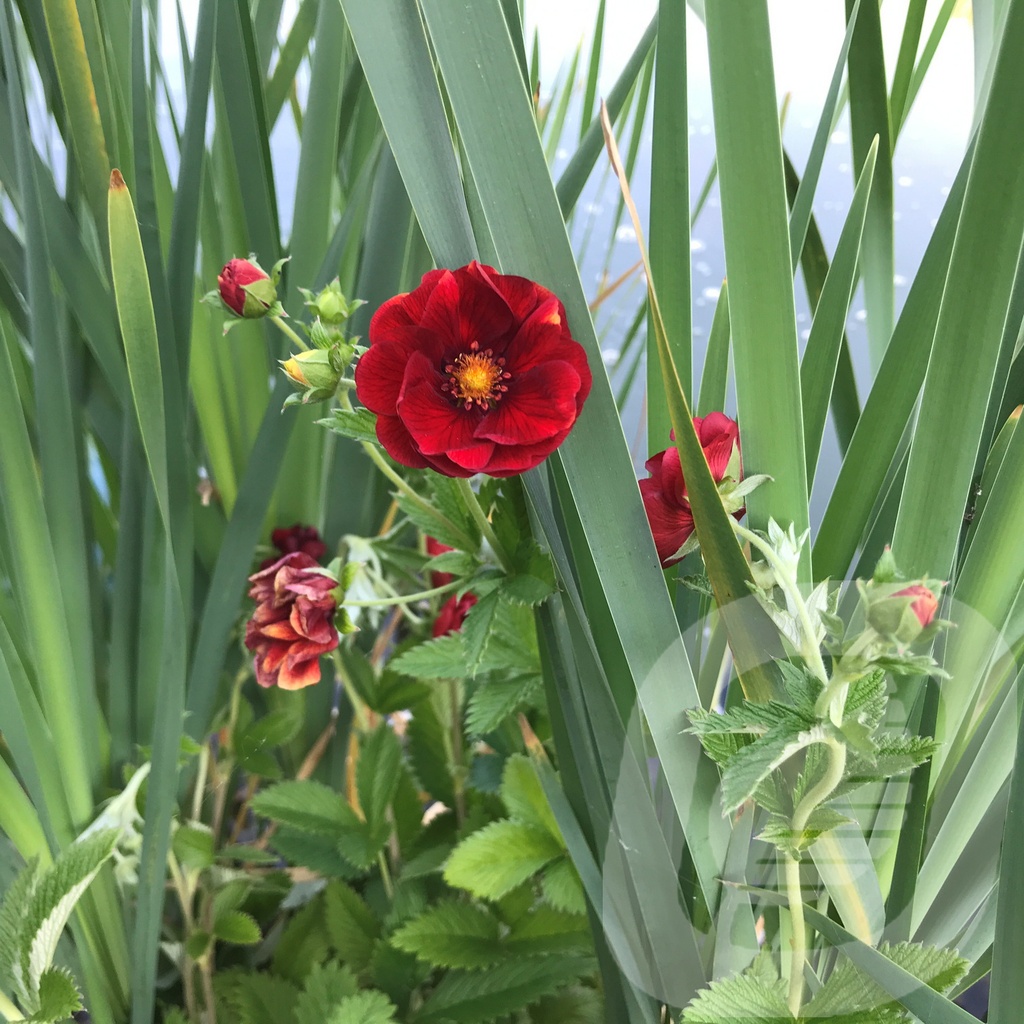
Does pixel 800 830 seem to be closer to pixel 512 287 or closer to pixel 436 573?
pixel 512 287

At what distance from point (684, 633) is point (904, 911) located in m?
0.11

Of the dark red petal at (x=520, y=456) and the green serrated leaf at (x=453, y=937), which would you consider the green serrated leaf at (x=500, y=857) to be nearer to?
the green serrated leaf at (x=453, y=937)

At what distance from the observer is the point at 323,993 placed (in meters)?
0.37

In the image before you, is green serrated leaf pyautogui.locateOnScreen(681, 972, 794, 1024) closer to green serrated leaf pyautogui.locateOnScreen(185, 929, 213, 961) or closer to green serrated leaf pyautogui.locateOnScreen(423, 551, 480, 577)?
green serrated leaf pyautogui.locateOnScreen(423, 551, 480, 577)

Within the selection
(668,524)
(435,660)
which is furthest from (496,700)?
(668,524)

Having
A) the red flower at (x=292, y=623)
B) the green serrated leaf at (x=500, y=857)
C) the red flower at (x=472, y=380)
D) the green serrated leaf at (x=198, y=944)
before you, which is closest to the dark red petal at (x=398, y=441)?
the red flower at (x=472, y=380)

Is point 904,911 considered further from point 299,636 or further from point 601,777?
point 299,636

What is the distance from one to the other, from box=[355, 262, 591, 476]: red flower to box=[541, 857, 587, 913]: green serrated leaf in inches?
9.0

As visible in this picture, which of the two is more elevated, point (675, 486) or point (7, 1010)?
point (675, 486)

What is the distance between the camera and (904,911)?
257 millimetres

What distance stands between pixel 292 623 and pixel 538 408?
0.53ft

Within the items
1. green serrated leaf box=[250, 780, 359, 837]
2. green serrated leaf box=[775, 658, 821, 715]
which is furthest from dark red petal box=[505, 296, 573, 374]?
green serrated leaf box=[250, 780, 359, 837]

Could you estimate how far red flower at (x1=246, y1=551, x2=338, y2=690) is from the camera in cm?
32

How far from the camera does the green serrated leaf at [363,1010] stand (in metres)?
0.33
